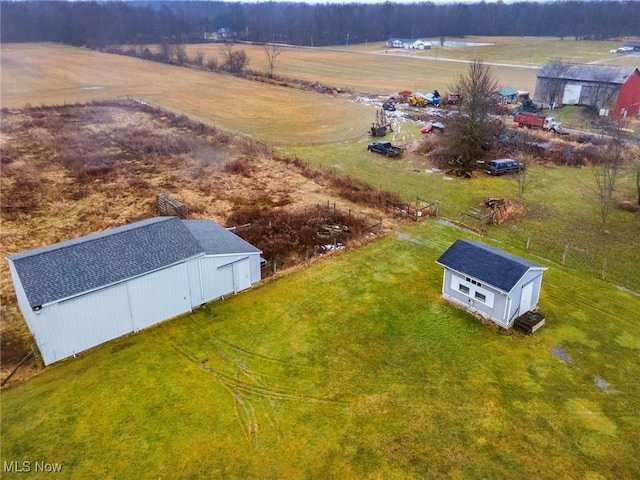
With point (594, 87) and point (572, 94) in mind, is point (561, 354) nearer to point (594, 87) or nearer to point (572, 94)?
point (594, 87)

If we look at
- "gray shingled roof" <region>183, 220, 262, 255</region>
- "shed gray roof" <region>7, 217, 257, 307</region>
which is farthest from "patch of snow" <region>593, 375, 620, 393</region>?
"shed gray roof" <region>7, 217, 257, 307</region>

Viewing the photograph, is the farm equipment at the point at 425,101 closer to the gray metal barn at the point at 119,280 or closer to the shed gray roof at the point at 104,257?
the gray metal barn at the point at 119,280

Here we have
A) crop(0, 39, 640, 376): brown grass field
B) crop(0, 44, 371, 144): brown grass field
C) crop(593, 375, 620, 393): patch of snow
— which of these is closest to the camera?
crop(593, 375, 620, 393): patch of snow

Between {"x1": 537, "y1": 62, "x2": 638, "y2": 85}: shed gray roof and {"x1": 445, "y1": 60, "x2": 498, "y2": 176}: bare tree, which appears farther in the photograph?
{"x1": 537, "y1": 62, "x2": 638, "y2": 85}: shed gray roof

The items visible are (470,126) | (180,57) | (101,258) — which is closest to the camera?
(101,258)

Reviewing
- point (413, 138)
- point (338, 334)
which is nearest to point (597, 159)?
point (413, 138)

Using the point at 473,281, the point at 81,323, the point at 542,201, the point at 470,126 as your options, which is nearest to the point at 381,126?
the point at 470,126

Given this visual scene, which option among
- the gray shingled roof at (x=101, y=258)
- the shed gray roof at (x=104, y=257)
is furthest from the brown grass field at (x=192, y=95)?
the gray shingled roof at (x=101, y=258)

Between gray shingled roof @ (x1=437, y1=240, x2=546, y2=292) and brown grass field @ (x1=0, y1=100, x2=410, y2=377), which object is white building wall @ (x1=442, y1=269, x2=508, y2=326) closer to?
gray shingled roof @ (x1=437, y1=240, x2=546, y2=292)
